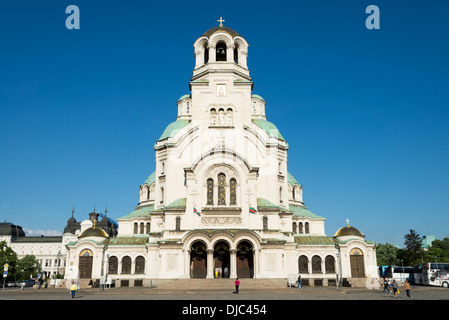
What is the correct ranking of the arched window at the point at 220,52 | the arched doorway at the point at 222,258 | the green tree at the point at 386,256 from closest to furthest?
1. the arched doorway at the point at 222,258
2. the arched window at the point at 220,52
3. the green tree at the point at 386,256

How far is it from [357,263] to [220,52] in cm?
3106

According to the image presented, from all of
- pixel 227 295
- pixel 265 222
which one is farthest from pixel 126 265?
pixel 227 295

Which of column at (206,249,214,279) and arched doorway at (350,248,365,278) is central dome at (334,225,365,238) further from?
column at (206,249,214,279)

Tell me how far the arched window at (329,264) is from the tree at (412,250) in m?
47.0

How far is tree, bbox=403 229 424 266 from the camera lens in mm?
84125

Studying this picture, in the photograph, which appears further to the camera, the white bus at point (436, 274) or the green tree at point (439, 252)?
the green tree at point (439, 252)

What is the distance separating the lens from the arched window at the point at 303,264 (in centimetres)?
4431

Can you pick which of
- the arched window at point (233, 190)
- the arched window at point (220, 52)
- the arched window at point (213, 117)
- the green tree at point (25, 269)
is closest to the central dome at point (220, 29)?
the arched window at point (220, 52)

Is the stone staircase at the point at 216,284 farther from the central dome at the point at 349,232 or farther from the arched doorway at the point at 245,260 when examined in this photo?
the central dome at the point at 349,232

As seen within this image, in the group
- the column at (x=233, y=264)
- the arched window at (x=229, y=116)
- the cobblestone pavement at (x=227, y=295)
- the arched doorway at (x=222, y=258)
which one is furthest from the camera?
the arched window at (x=229, y=116)

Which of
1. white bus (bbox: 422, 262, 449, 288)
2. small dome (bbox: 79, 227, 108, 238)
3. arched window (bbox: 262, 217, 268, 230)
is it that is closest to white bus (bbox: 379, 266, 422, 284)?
white bus (bbox: 422, 262, 449, 288)

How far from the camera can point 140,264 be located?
43969 mm
